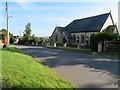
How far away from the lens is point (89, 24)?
201ft

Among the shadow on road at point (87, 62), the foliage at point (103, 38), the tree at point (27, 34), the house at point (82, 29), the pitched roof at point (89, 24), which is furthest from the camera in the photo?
the tree at point (27, 34)

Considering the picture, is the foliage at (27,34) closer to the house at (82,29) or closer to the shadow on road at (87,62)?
the house at (82,29)

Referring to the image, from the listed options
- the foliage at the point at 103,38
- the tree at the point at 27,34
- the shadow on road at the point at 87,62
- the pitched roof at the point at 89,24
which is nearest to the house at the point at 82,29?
the pitched roof at the point at 89,24

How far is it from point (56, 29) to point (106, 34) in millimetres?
38218

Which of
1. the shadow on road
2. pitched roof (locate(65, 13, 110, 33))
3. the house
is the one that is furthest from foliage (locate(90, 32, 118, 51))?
pitched roof (locate(65, 13, 110, 33))

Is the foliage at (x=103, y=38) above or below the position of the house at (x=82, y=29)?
below

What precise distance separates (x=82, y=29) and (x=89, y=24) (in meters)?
2.37

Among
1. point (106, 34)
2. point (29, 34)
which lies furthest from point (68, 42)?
point (106, 34)

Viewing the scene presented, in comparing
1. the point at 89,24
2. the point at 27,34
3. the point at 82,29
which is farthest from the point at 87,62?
the point at 27,34

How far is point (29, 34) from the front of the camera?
8519cm

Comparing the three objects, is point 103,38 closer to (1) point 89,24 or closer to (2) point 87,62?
(2) point 87,62

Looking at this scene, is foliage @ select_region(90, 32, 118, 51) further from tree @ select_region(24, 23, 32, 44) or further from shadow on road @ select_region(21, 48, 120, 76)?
tree @ select_region(24, 23, 32, 44)

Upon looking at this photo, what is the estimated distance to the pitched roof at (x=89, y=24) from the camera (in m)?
56.5

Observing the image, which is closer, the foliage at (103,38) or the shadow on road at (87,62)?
the shadow on road at (87,62)
